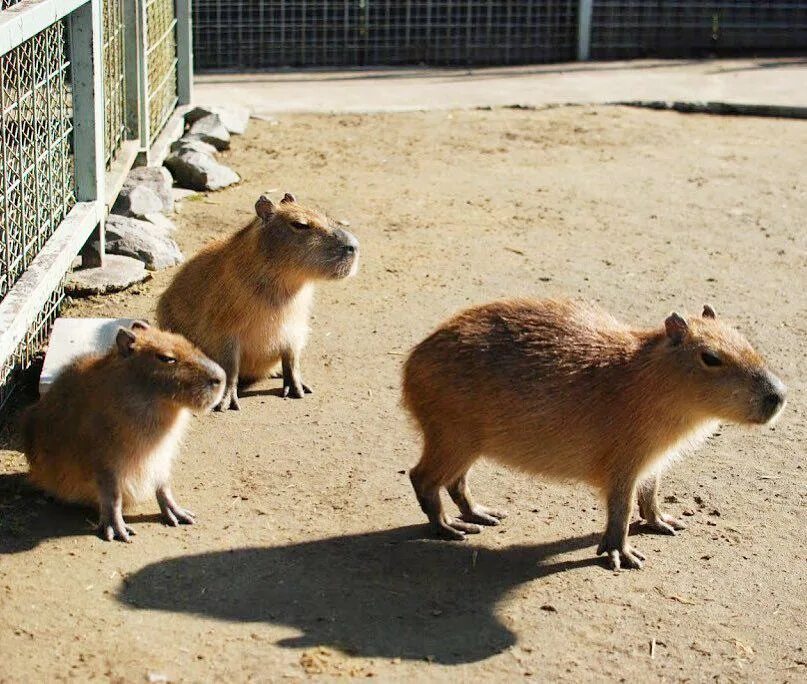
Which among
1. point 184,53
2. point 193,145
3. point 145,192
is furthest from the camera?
point 184,53

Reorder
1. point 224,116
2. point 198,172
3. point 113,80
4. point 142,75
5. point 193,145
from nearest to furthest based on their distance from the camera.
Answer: point 113,80, point 142,75, point 198,172, point 193,145, point 224,116

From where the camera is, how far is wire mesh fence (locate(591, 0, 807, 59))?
13156mm

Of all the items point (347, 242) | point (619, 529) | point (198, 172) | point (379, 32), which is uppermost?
point (379, 32)

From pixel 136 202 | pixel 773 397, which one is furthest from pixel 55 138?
pixel 773 397

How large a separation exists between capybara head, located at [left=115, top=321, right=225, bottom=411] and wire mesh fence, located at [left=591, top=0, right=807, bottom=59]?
32.2 feet

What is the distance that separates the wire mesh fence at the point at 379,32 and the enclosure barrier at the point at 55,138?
415 cm

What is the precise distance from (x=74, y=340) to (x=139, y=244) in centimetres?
176

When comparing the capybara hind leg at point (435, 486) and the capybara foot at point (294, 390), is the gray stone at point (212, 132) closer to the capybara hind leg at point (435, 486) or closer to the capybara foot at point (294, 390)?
the capybara foot at point (294, 390)

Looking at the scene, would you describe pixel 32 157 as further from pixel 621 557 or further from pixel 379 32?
pixel 379 32

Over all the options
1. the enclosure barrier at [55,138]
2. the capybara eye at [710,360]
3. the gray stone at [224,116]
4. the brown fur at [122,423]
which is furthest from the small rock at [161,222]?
the capybara eye at [710,360]

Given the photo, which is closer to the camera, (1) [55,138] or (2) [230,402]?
(2) [230,402]

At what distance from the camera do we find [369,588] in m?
3.83

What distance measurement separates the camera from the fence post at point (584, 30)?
12.9m

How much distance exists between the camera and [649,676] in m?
3.44
